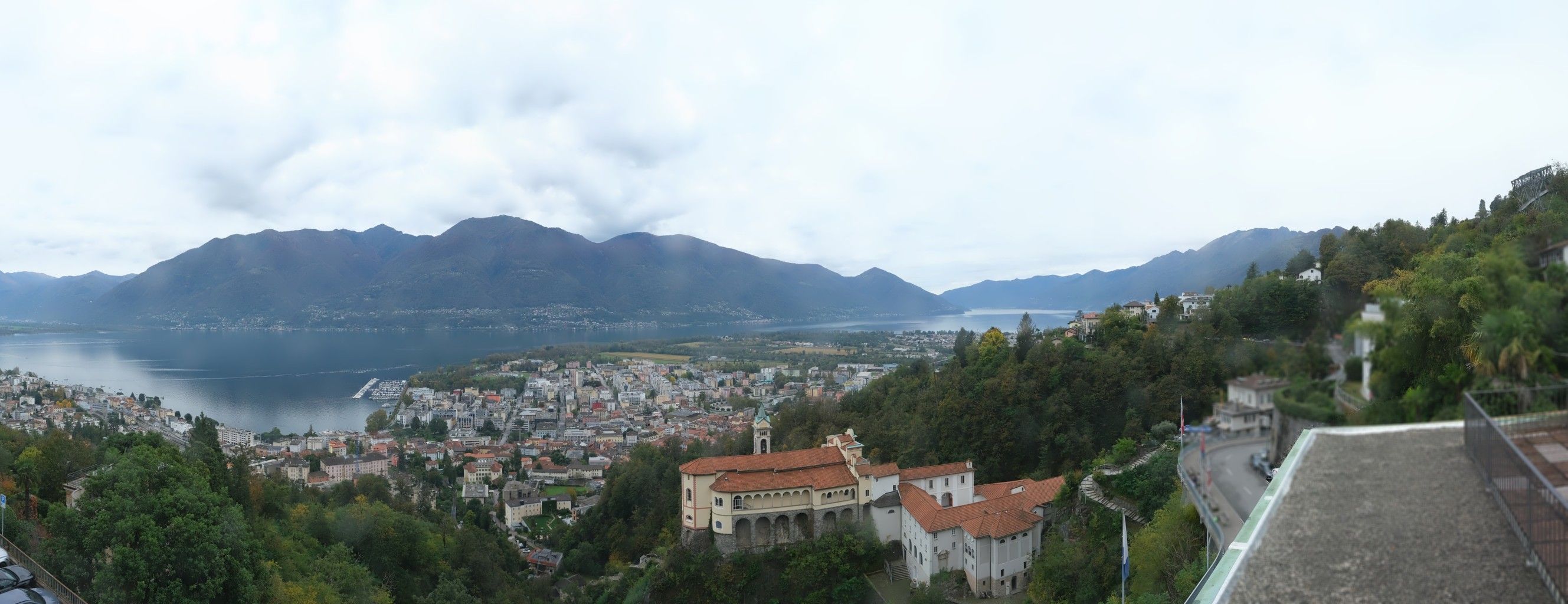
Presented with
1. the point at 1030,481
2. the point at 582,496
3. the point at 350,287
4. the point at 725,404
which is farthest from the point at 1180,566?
the point at 350,287

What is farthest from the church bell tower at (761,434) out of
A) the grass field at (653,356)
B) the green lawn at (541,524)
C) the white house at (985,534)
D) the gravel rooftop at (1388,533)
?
the grass field at (653,356)

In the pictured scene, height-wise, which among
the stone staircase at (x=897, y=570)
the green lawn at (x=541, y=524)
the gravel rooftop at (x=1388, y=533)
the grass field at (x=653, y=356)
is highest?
the gravel rooftop at (x=1388, y=533)

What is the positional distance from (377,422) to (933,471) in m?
40.6

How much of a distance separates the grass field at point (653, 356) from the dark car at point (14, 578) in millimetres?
67321

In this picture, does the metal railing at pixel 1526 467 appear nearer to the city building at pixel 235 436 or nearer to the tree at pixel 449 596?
the tree at pixel 449 596

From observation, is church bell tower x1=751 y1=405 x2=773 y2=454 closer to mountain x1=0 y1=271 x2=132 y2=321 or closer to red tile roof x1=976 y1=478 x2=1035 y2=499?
red tile roof x1=976 y1=478 x2=1035 y2=499

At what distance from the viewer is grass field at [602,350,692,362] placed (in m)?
76.4

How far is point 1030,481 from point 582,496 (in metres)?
22.8

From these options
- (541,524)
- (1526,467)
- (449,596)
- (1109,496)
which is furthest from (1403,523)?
(541,524)

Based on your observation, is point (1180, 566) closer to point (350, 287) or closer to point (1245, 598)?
point (1245, 598)

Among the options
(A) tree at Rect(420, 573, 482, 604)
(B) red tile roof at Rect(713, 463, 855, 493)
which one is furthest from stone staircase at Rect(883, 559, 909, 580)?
(A) tree at Rect(420, 573, 482, 604)

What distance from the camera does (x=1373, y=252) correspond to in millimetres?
3148

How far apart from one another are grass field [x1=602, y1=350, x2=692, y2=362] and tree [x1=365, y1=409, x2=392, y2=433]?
3092cm

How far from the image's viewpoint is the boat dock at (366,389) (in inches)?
2222
